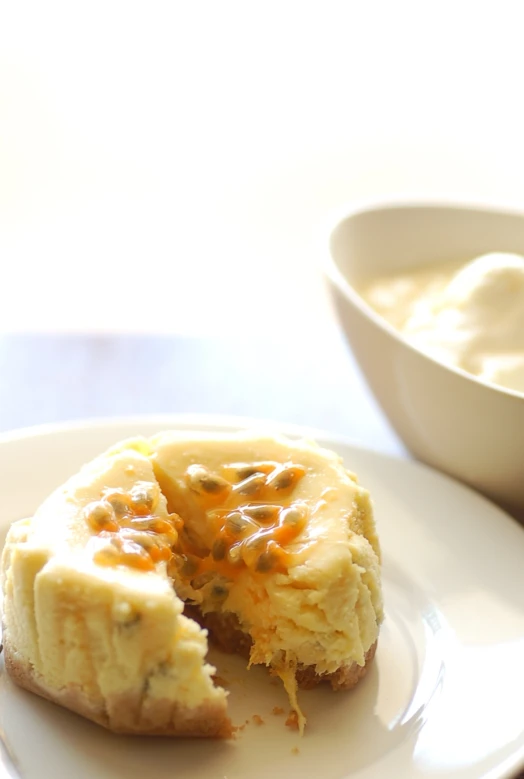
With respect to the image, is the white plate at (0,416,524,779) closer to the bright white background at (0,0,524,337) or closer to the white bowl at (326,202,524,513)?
the white bowl at (326,202,524,513)

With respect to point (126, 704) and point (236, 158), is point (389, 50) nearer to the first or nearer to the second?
point (236, 158)

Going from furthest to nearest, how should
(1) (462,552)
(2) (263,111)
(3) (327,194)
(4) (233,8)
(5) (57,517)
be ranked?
(3) (327,194)
(2) (263,111)
(4) (233,8)
(1) (462,552)
(5) (57,517)

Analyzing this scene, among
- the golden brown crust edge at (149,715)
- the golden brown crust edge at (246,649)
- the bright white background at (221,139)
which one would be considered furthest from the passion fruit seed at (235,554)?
the bright white background at (221,139)

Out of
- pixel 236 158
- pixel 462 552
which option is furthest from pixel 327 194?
pixel 462 552

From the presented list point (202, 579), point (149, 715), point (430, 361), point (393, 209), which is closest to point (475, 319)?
point (430, 361)

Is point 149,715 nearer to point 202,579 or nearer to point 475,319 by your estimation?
point 202,579

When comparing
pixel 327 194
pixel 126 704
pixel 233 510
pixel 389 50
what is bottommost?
pixel 327 194
